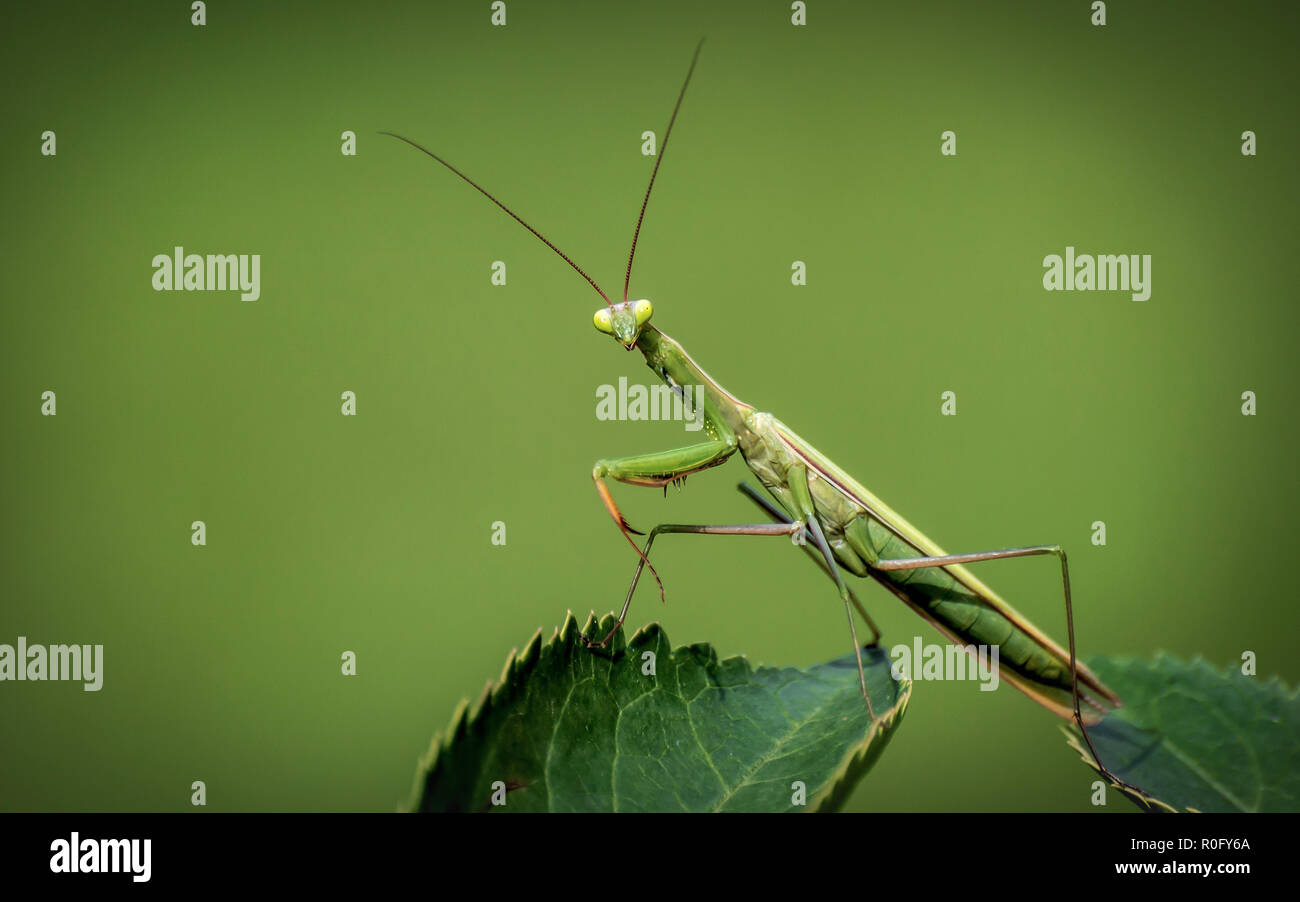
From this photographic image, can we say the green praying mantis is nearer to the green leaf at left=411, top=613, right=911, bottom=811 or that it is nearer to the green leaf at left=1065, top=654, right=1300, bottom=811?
the green leaf at left=1065, top=654, right=1300, bottom=811

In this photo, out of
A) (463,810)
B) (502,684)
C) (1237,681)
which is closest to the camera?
(463,810)

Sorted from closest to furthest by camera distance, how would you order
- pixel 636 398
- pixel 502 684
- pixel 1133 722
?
1. pixel 502 684
2. pixel 1133 722
3. pixel 636 398
